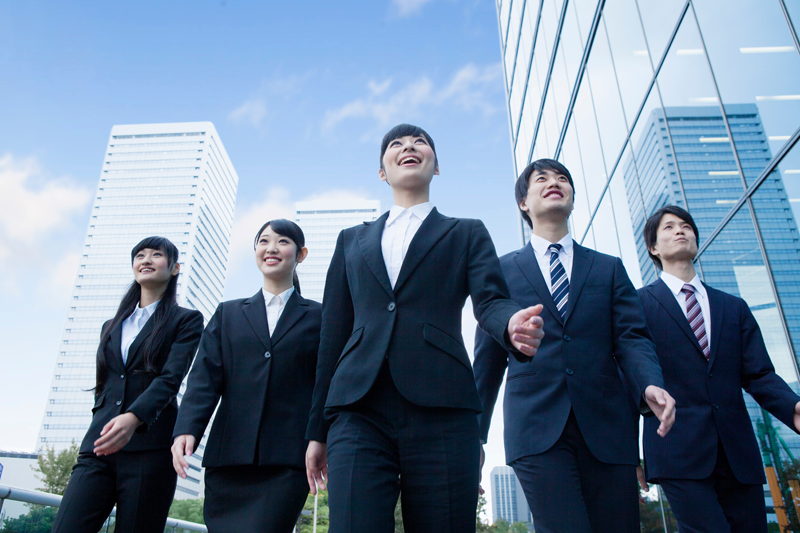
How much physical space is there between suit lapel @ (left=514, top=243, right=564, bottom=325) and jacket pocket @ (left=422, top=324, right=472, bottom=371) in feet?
2.97

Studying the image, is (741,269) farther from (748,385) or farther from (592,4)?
(592,4)

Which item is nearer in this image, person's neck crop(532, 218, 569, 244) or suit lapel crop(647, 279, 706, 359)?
person's neck crop(532, 218, 569, 244)

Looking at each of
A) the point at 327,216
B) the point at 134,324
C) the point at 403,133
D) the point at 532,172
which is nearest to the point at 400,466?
the point at 403,133

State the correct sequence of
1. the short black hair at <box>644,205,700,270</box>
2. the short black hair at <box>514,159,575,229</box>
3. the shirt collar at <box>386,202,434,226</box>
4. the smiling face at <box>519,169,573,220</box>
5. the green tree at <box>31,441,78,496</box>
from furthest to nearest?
the green tree at <box>31,441,78,496</box> < the short black hair at <box>644,205,700,270</box> < the short black hair at <box>514,159,575,229</box> < the smiling face at <box>519,169,573,220</box> < the shirt collar at <box>386,202,434,226</box>

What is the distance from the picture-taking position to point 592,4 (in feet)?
37.8

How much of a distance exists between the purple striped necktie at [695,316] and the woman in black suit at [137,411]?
9.87ft

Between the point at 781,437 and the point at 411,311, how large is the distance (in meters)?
5.09

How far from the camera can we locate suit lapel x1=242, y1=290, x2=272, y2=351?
126 inches

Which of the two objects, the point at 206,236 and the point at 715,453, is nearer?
the point at 715,453

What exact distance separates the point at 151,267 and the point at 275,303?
3.10 ft

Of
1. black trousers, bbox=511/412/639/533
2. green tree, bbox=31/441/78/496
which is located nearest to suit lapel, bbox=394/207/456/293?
black trousers, bbox=511/412/639/533

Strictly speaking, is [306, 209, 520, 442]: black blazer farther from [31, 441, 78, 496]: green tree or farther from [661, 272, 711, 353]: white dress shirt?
[31, 441, 78, 496]: green tree

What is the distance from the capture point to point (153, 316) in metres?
3.61

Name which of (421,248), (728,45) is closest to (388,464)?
(421,248)
